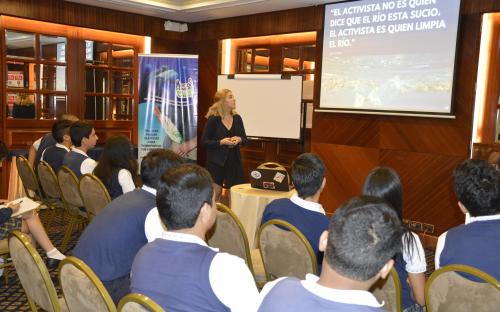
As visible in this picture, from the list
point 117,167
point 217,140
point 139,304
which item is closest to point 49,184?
point 117,167

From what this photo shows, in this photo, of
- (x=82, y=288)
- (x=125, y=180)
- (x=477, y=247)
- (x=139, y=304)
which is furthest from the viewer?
(x=125, y=180)

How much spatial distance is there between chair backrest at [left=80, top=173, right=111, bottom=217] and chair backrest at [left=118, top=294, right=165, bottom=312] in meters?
2.10

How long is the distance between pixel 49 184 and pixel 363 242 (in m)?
3.83

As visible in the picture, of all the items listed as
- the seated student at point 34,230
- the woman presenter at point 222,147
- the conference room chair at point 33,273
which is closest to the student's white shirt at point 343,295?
the conference room chair at point 33,273

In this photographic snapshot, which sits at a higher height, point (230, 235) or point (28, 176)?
point (230, 235)

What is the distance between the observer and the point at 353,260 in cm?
109

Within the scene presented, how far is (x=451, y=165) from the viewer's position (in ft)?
16.0

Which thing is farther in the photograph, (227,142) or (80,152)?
(227,142)

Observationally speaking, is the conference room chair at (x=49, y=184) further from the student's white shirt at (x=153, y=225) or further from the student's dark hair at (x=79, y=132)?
the student's white shirt at (x=153, y=225)

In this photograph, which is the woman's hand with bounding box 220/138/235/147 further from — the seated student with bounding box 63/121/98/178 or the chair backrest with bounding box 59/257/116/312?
the chair backrest with bounding box 59/257/116/312

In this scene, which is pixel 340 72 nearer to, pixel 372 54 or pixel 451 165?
pixel 372 54

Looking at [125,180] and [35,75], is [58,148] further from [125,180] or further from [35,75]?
[35,75]

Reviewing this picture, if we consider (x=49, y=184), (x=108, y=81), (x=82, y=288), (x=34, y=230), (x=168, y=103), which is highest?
(x=108, y=81)

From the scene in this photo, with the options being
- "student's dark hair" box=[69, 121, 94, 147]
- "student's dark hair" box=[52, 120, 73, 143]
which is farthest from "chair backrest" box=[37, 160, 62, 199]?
"student's dark hair" box=[52, 120, 73, 143]
